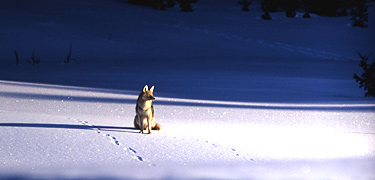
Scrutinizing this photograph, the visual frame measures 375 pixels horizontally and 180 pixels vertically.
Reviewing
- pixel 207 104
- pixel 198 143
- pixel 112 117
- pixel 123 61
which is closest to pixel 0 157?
pixel 198 143

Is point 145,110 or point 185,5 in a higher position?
point 185,5

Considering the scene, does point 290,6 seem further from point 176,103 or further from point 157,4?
point 176,103

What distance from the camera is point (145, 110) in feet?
12.9

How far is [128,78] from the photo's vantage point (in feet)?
31.3

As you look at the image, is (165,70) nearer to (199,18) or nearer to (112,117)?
(112,117)

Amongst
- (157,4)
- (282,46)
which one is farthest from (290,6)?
(282,46)

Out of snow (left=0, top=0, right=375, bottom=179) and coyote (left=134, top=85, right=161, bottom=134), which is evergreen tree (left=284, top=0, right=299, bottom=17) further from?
coyote (left=134, top=85, right=161, bottom=134)

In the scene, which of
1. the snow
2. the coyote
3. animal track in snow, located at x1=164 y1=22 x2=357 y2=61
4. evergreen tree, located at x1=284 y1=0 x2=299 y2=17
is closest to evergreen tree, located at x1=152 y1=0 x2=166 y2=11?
animal track in snow, located at x1=164 y1=22 x2=357 y2=61

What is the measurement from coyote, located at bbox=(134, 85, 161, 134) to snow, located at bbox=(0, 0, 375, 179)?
0.12m

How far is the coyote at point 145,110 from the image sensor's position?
3861mm

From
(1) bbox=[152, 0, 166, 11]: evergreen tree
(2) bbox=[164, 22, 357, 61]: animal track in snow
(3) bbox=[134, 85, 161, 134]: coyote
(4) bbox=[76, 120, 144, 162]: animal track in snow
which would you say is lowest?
(4) bbox=[76, 120, 144, 162]: animal track in snow

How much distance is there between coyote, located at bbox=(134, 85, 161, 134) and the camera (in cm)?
386

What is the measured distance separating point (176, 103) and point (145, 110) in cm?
230

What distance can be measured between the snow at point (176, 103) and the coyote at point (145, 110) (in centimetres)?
12
